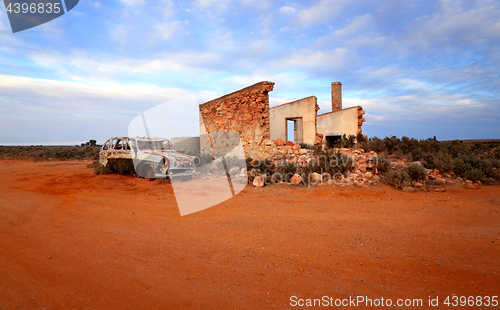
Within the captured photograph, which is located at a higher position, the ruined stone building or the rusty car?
the ruined stone building

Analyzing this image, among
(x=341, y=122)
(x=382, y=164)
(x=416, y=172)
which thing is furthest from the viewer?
(x=341, y=122)

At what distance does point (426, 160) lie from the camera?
9188 millimetres

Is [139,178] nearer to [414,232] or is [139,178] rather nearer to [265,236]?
[265,236]

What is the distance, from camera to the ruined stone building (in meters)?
10.5

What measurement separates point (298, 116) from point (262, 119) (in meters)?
6.39

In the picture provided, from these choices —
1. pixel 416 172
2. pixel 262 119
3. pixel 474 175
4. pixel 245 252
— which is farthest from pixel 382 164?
pixel 245 252

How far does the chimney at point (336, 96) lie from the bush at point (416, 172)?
13.8 m

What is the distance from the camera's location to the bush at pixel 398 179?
279 inches

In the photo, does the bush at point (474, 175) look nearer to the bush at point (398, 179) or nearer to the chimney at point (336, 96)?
the bush at point (398, 179)

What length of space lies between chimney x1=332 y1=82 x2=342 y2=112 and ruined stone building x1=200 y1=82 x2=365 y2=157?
3.00 metres

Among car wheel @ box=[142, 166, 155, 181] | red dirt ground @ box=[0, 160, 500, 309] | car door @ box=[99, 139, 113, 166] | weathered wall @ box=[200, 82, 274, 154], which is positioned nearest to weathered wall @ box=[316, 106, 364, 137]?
weathered wall @ box=[200, 82, 274, 154]

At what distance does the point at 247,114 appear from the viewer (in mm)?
10734

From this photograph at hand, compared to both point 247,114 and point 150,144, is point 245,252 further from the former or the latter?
point 247,114

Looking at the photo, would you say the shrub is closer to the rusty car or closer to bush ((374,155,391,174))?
bush ((374,155,391,174))
